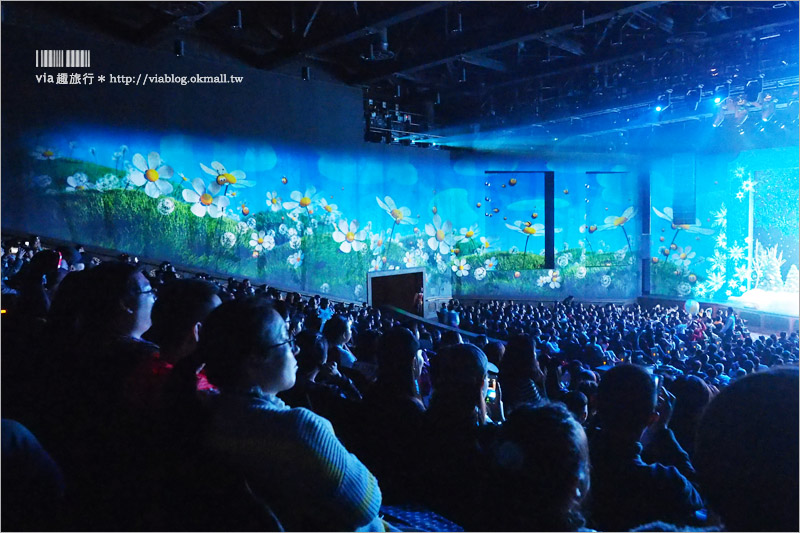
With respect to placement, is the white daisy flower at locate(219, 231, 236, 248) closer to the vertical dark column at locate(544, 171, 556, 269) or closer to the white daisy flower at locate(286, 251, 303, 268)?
the white daisy flower at locate(286, 251, 303, 268)

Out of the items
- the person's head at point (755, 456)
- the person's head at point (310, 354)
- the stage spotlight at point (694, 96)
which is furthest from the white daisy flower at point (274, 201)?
the person's head at point (755, 456)

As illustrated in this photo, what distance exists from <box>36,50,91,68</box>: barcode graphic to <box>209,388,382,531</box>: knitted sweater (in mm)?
9521

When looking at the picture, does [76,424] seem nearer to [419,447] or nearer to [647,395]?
[419,447]

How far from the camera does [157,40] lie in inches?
388

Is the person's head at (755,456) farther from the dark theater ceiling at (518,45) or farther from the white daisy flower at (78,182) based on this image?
the white daisy flower at (78,182)

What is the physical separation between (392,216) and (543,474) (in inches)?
527

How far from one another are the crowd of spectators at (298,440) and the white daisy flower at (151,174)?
7851mm

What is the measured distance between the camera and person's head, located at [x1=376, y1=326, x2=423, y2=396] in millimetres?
2420

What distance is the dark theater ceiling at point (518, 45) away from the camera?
898 centimetres

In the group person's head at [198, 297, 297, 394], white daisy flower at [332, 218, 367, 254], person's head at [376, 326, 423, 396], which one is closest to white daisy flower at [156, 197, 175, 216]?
white daisy flower at [332, 218, 367, 254]

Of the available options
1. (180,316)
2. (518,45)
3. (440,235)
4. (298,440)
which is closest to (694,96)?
(518,45)

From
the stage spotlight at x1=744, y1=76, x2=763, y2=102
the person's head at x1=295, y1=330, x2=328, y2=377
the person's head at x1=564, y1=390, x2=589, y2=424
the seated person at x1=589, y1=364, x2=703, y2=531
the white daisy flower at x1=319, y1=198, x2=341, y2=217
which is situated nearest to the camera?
the seated person at x1=589, y1=364, x2=703, y2=531

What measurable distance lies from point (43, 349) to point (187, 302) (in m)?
0.51

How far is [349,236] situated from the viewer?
1348 cm
